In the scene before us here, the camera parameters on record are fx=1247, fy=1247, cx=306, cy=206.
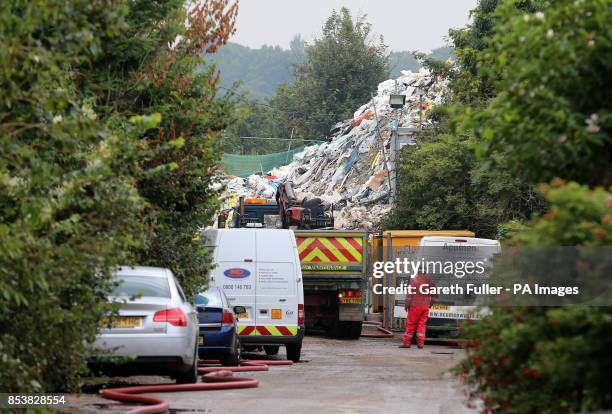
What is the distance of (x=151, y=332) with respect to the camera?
49.3ft

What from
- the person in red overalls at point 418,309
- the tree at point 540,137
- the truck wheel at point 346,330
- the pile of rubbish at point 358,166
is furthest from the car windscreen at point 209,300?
the pile of rubbish at point 358,166

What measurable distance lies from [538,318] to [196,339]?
27.9ft

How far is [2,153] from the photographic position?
918 cm

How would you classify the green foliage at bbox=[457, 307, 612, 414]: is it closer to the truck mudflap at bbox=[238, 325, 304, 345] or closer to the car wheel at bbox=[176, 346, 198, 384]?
the car wheel at bbox=[176, 346, 198, 384]

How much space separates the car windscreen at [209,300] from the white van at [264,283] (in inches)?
107

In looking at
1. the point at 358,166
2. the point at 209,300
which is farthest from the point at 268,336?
the point at 358,166

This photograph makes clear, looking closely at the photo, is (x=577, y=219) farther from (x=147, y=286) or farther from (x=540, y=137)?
(x=147, y=286)

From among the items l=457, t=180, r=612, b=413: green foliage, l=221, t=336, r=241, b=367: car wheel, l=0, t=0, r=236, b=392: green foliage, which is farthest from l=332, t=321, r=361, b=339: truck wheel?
l=457, t=180, r=612, b=413: green foliage

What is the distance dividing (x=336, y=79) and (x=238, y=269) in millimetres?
66669

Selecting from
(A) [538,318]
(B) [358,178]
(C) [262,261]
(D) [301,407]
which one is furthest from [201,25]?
(B) [358,178]

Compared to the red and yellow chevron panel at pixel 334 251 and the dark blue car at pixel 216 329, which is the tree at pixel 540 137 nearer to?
the dark blue car at pixel 216 329

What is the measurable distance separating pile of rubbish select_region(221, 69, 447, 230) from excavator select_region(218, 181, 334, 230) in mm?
9003

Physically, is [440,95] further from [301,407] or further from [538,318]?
[538,318]

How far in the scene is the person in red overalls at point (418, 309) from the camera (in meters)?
26.9
